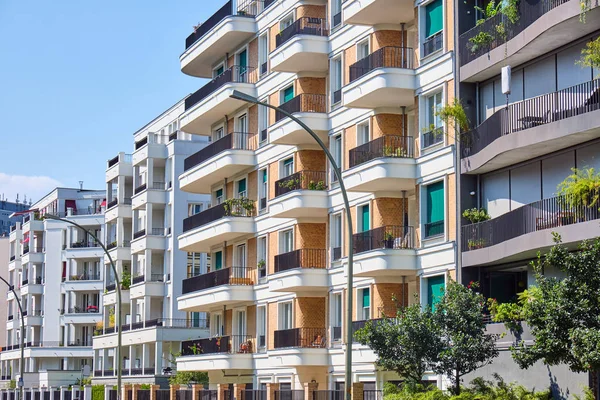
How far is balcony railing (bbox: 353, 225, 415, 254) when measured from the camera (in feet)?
126

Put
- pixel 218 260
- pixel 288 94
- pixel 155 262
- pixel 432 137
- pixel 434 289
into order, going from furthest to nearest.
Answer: pixel 155 262 < pixel 218 260 < pixel 288 94 < pixel 432 137 < pixel 434 289

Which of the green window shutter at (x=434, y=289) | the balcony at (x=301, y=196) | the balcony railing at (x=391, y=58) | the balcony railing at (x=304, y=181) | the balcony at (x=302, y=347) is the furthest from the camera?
the balcony railing at (x=304, y=181)

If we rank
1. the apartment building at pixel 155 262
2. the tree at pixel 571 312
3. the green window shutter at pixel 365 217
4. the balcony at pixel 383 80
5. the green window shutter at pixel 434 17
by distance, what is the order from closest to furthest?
1. the tree at pixel 571 312
2. the green window shutter at pixel 434 17
3. the balcony at pixel 383 80
4. the green window shutter at pixel 365 217
5. the apartment building at pixel 155 262

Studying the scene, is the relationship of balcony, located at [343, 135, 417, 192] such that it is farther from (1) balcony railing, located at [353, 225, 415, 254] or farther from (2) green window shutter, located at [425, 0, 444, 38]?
(2) green window shutter, located at [425, 0, 444, 38]

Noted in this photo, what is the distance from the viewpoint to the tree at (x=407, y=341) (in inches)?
1280

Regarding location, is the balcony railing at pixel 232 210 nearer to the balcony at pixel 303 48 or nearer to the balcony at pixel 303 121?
the balcony at pixel 303 121

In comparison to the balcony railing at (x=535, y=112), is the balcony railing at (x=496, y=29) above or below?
above

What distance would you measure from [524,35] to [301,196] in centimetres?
1421

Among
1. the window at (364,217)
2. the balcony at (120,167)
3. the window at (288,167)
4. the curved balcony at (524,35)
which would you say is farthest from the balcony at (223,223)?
the balcony at (120,167)

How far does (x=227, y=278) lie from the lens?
5041cm

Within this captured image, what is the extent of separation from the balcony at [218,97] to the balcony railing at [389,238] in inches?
508

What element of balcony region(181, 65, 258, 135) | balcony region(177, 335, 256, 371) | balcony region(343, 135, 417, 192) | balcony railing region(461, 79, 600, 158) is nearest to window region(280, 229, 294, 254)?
balcony region(177, 335, 256, 371)

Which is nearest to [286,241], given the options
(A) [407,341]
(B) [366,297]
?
(B) [366,297]

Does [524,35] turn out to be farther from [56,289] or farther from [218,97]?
[56,289]
